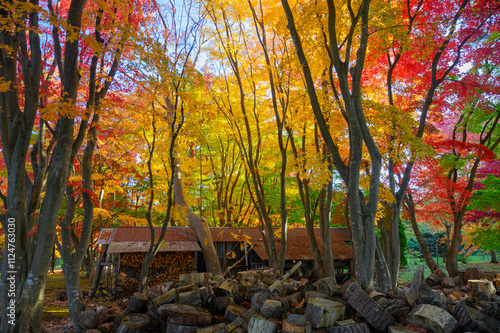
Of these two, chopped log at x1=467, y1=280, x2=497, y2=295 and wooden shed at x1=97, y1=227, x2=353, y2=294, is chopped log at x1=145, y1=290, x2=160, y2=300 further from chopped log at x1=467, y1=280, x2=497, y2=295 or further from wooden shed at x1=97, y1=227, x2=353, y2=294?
chopped log at x1=467, y1=280, x2=497, y2=295

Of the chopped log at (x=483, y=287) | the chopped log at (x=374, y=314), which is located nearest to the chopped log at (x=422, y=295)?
the chopped log at (x=374, y=314)

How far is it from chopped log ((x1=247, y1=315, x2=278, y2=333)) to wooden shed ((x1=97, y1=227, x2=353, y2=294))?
545cm

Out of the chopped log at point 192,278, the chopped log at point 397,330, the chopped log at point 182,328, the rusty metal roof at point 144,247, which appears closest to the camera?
the chopped log at point 397,330

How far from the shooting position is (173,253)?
988cm

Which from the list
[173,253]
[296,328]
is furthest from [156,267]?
[296,328]

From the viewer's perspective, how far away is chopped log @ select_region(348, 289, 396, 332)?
10.3 ft

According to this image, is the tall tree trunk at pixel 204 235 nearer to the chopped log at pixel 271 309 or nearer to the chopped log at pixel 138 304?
the chopped log at pixel 138 304

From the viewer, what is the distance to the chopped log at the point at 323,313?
10.2 feet

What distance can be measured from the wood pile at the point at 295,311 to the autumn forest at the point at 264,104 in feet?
2.10

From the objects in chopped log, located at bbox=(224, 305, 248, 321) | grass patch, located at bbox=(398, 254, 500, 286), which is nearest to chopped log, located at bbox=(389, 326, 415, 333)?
chopped log, located at bbox=(224, 305, 248, 321)

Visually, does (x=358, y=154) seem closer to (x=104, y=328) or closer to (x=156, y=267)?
(x=104, y=328)

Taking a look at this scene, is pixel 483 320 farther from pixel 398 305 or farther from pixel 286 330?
pixel 286 330

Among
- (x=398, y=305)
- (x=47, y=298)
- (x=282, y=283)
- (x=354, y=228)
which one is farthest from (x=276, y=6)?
(x=47, y=298)

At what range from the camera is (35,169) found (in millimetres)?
5766
